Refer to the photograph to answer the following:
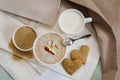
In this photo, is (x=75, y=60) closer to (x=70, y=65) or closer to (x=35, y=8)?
(x=70, y=65)

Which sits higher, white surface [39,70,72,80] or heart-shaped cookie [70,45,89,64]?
heart-shaped cookie [70,45,89,64]

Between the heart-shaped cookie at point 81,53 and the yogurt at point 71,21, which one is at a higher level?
the yogurt at point 71,21

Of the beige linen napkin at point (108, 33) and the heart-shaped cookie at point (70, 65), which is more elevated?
the beige linen napkin at point (108, 33)

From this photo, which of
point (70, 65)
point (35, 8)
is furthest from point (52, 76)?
point (35, 8)

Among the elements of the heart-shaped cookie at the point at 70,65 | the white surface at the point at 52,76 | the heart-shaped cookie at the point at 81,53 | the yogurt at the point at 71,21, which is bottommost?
the white surface at the point at 52,76

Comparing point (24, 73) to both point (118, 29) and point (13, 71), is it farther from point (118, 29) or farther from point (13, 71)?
point (118, 29)
